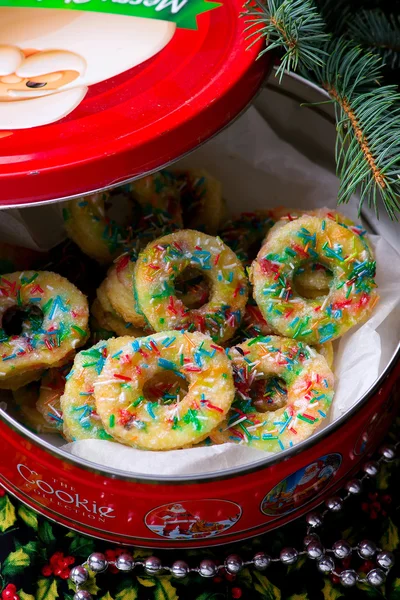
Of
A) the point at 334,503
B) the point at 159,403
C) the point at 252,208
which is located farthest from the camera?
the point at 252,208

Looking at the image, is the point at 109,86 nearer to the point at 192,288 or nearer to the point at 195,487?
the point at 192,288

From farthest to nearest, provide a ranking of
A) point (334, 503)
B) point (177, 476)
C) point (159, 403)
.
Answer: point (334, 503) < point (159, 403) < point (177, 476)

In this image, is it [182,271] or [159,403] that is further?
[182,271]

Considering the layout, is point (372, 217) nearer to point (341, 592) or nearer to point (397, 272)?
point (397, 272)

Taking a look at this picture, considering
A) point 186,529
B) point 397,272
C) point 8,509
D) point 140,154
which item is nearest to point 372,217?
point 397,272

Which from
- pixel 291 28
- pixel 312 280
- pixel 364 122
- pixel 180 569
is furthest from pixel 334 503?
pixel 291 28

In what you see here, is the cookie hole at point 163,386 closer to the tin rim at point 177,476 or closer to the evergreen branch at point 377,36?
the tin rim at point 177,476

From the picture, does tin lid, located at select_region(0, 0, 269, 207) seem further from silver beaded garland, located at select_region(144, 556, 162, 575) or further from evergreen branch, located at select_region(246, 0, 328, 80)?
silver beaded garland, located at select_region(144, 556, 162, 575)

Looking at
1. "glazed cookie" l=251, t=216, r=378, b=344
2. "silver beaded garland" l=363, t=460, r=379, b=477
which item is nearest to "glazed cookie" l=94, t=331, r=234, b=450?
"glazed cookie" l=251, t=216, r=378, b=344
